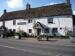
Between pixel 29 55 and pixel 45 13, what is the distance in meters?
30.2

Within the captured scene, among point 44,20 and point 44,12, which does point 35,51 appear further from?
point 44,12

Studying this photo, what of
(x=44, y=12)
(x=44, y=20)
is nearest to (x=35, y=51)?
(x=44, y=20)

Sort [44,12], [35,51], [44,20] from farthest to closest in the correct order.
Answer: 1. [44,12]
2. [44,20]
3. [35,51]

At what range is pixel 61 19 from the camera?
38.5 metres

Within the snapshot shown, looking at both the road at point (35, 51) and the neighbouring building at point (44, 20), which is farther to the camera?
the neighbouring building at point (44, 20)

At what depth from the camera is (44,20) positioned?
41.2 meters

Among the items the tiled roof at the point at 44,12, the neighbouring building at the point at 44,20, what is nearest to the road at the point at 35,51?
the neighbouring building at the point at 44,20

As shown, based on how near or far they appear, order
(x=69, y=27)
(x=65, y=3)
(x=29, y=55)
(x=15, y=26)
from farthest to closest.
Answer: (x=15, y=26) < (x=65, y=3) < (x=69, y=27) < (x=29, y=55)

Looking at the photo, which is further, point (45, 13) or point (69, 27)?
point (45, 13)

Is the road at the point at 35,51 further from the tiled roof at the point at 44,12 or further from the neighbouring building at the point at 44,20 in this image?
the tiled roof at the point at 44,12

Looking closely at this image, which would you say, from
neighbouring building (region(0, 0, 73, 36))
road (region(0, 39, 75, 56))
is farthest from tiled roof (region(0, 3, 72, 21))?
road (region(0, 39, 75, 56))

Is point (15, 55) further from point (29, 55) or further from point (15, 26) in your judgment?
point (15, 26)

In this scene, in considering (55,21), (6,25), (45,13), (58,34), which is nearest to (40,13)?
(45,13)

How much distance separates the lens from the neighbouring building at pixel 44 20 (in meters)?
38.1
